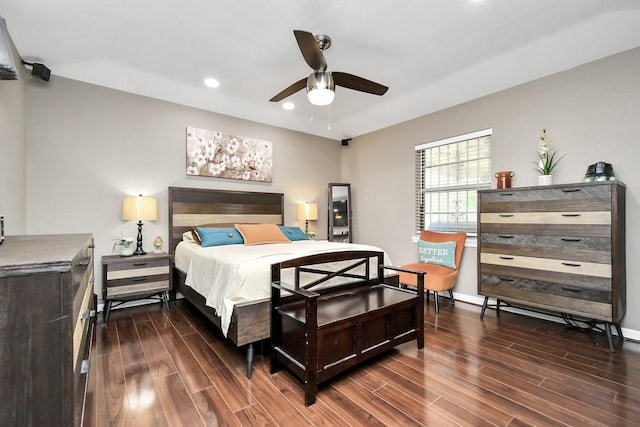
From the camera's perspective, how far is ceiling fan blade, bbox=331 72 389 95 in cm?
261

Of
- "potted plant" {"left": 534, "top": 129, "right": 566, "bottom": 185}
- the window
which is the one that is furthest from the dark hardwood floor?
the window

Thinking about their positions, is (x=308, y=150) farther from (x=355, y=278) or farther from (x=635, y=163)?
(x=635, y=163)

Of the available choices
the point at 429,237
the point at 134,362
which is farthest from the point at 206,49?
the point at 429,237

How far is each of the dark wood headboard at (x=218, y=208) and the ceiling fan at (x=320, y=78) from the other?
209 cm

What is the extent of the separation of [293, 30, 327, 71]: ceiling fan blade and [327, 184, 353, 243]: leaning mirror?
3.19 m

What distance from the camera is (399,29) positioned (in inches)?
105

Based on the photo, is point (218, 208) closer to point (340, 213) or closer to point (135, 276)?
point (135, 276)

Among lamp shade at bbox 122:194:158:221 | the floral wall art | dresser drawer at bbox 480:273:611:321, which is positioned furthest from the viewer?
the floral wall art

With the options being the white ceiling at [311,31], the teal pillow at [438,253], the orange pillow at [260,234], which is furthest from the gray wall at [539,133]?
the orange pillow at [260,234]

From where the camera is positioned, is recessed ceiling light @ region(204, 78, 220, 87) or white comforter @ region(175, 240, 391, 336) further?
recessed ceiling light @ region(204, 78, 220, 87)

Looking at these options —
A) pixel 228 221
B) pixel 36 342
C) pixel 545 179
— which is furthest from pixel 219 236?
pixel 545 179

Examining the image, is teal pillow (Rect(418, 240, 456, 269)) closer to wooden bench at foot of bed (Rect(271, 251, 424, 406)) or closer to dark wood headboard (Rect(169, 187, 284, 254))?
wooden bench at foot of bed (Rect(271, 251, 424, 406))

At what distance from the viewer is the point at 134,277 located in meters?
3.29

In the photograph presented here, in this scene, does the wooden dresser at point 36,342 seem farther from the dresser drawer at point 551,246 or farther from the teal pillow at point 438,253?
the teal pillow at point 438,253
